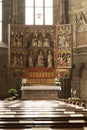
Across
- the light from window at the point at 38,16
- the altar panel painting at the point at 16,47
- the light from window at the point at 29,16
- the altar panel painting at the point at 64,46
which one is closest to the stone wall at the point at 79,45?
the altar panel painting at the point at 64,46

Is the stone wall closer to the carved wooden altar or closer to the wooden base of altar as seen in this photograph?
the carved wooden altar

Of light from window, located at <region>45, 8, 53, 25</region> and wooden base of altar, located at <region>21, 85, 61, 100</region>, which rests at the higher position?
light from window, located at <region>45, 8, 53, 25</region>

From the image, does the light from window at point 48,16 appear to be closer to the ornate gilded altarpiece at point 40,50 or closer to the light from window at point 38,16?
the light from window at point 38,16

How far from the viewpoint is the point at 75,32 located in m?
24.8

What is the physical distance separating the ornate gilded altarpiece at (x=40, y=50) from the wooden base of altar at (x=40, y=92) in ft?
3.24

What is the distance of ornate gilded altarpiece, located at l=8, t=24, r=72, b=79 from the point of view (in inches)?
885

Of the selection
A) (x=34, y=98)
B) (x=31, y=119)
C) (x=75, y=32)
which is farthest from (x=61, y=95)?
(x=31, y=119)

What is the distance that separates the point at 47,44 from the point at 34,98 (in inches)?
148

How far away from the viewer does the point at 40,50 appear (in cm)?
2316

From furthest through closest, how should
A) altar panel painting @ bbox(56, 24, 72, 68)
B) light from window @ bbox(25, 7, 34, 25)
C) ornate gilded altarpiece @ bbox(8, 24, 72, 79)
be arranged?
1. light from window @ bbox(25, 7, 34, 25)
2. ornate gilded altarpiece @ bbox(8, 24, 72, 79)
3. altar panel painting @ bbox(56, 24, 72, 68)

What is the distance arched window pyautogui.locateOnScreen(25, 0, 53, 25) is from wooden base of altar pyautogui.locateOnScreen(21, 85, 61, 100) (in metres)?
6.25

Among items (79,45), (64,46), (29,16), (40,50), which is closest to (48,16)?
(29,16)

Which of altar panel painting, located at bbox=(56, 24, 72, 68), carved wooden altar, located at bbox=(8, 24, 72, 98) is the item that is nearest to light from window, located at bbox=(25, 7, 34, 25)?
carved wooden altar, located at bbox=(8, 24, 72, 98)

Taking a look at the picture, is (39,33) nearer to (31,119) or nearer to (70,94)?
(70,94)
